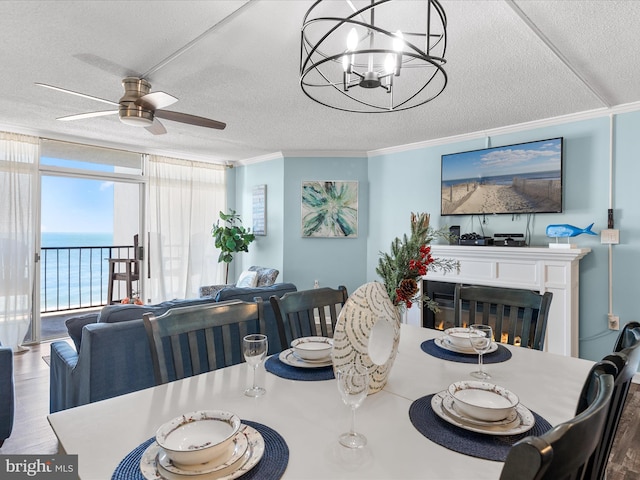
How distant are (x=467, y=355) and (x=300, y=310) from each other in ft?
2.58

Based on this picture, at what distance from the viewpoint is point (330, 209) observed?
530 centimetres

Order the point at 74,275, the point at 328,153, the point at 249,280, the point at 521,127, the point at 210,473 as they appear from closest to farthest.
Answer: the point at 210,473 → the point at 521,127 → the point at 249,280 → the point at 328,153 → the point at 74,275

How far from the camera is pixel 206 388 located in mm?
1269

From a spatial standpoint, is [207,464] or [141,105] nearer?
[207,464]

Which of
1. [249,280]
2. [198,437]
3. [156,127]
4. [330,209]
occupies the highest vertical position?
[156,127]

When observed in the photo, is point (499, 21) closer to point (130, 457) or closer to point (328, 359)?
point (328, 359)

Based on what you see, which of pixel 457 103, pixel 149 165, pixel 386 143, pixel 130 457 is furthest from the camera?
pixel 149 165

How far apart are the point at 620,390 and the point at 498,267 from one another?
10.1 feet

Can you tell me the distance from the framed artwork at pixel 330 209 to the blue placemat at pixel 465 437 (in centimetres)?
426

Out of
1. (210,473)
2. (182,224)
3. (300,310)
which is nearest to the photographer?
(210,473)

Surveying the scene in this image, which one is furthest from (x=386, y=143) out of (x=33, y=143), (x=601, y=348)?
(x=33, y=143)

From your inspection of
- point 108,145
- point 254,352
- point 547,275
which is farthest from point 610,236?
Result: point 108,145

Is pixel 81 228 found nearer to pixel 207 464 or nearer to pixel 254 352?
pixel 254 352

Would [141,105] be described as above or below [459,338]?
above
